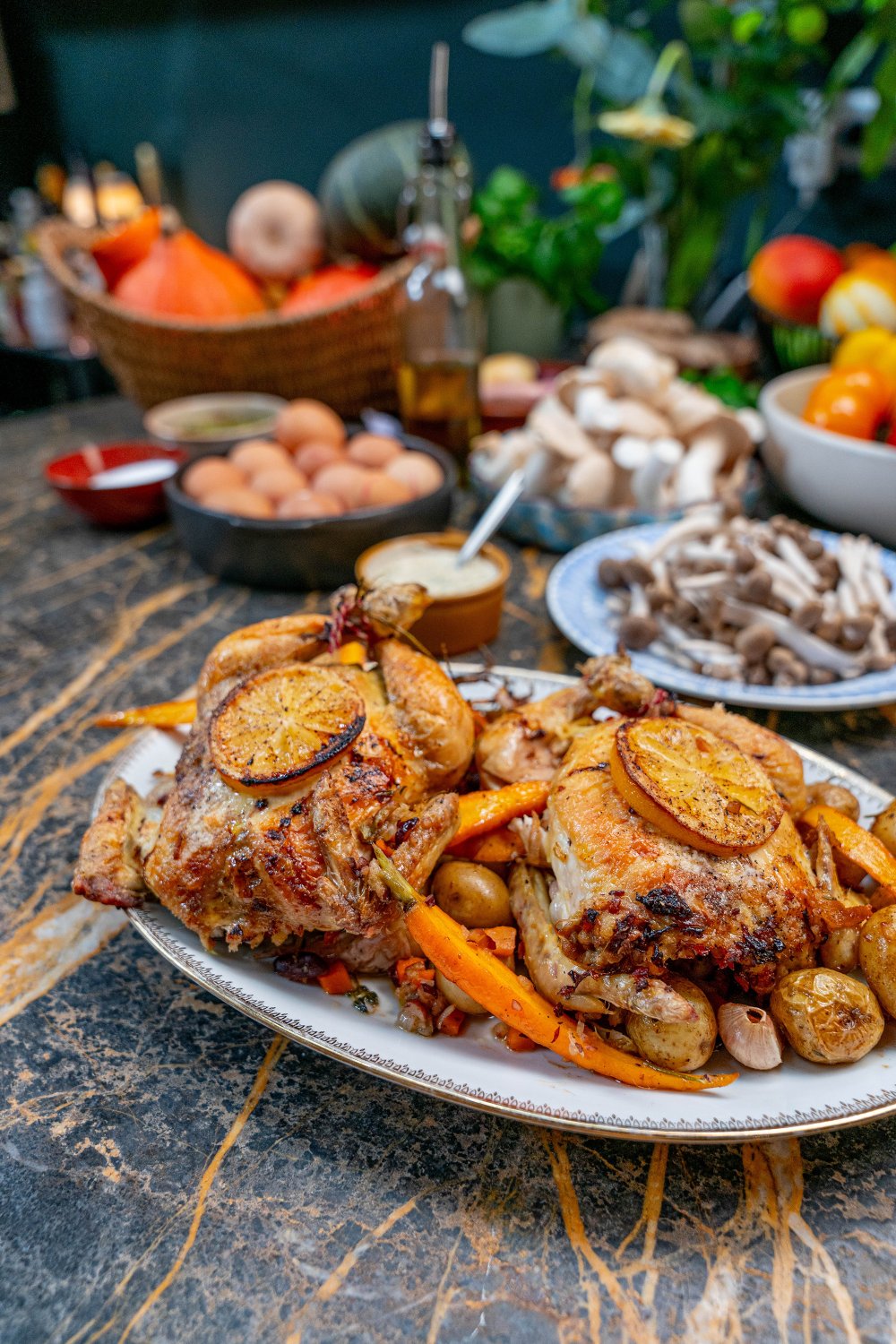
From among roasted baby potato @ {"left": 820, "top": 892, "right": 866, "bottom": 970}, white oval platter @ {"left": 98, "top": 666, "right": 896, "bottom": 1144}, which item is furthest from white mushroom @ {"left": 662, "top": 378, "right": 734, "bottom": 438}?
white oval platter @ {"left": 98, "top": 666, "right": 896, "bottom": 1144}

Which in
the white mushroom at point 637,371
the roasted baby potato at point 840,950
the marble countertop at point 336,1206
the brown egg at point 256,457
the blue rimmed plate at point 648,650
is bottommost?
the marble countertop at point 336,1206

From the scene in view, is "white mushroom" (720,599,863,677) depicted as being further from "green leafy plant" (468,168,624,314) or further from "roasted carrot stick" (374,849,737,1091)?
"green leafy plant" (468,168,624,314)

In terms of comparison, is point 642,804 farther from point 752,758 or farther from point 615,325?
point 615,325

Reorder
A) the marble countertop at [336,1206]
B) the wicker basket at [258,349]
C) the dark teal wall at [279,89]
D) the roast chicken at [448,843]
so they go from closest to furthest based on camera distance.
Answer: the marble countertop at [336,1206], the roast chicken at [448,843], the wicker basket at [258,349], the dark teal wall at [279,89]

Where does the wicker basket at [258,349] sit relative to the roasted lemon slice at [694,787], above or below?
above

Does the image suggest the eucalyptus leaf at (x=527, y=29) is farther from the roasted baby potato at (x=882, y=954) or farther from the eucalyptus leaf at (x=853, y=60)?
the roasted baby potato at (x=882, y=954)

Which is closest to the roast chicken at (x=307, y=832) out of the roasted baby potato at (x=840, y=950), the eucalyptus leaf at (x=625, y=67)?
the roasted baby potato at (x=840, y=950)
